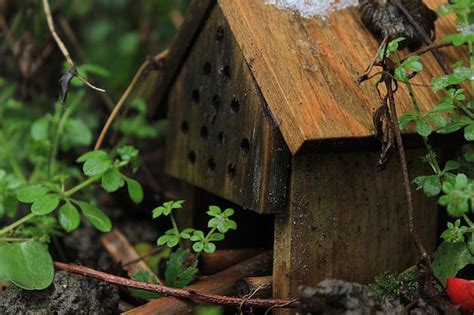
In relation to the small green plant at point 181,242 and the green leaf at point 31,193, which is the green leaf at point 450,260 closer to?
the small green plant at point 181,242

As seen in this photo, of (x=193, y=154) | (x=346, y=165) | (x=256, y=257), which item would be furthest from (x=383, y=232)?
(x=193, y=154)

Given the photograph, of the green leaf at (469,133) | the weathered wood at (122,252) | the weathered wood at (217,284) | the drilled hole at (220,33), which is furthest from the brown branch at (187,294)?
the drilled hole at (220,33)

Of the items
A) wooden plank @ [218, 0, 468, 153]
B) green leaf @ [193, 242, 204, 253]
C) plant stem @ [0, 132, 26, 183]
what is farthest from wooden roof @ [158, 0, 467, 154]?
plant stem @ [0, 132, 26, 183]

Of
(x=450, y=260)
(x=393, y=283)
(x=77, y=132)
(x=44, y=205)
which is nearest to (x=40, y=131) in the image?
(x=77, y=132)

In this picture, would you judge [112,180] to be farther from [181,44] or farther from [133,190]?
[181,44]

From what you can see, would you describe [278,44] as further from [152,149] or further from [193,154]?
[152,149]

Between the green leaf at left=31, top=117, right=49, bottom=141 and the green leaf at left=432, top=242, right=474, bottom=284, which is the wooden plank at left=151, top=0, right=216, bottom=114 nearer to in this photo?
the green leaf at left=31, top=117, right=49, bottom=141
